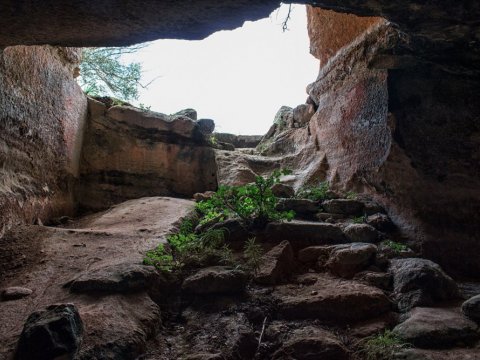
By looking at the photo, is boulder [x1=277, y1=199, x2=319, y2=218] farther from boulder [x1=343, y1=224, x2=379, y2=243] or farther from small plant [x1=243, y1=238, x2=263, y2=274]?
small plant [x1=243, y1=238, x2=263, y2=274]

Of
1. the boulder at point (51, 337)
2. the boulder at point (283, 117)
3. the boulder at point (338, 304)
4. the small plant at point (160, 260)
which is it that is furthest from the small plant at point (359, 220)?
the boulder at point (283, 117)

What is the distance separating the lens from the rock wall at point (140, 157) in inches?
262

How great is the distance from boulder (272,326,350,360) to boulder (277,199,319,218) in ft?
7.10

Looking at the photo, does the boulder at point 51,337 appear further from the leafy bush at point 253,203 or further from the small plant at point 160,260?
the leafy bush at point 253,203

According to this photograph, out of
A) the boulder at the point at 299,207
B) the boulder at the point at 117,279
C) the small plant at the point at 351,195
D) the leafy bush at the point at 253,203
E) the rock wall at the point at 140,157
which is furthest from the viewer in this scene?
the rock wall at the point at 140,157

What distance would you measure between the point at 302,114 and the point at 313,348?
19.8 feet

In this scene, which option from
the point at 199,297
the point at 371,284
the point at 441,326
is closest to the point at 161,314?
the point at 199,297

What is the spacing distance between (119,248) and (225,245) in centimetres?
119

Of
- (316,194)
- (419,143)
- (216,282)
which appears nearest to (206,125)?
(316,194)

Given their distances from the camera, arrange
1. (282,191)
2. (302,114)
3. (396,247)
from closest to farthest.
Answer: (396,247) < (282,191) < (302,114)

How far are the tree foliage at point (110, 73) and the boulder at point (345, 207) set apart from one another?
6.52 meters

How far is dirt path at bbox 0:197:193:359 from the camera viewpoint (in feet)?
7.63

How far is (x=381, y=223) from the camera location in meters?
4.11

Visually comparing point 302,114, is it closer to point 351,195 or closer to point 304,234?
point 351,195
